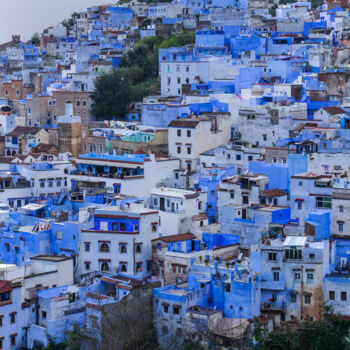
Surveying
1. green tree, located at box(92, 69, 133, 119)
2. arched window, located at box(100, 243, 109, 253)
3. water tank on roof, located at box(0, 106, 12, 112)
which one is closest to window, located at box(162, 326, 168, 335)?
arched window, located at box(100, 243, 109, 253)

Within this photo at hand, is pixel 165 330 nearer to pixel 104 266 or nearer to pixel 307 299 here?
pixel 104 266

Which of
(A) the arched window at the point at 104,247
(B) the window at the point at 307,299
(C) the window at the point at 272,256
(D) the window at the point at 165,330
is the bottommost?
(D) the window at the point at 165,330

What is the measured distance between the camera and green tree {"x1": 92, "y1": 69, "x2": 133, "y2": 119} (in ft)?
135

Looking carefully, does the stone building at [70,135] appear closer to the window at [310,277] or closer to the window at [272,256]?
the window at [272,256]

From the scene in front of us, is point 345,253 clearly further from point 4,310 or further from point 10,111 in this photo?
point 10,111

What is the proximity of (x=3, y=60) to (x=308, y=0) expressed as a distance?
22.6 meters

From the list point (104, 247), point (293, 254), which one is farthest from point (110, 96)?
point (293, 254)

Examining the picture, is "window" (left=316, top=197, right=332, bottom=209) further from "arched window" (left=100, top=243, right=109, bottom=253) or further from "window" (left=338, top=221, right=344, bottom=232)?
"arched window" (left=100, top=243, right=109, bottom=253)

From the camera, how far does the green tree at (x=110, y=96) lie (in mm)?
41188

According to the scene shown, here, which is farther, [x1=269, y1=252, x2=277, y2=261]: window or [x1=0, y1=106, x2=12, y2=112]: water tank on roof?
[x1=0, y1=106, x2=12, y2=112]: water tank on roof

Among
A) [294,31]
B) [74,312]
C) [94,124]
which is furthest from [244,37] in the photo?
[74,312]

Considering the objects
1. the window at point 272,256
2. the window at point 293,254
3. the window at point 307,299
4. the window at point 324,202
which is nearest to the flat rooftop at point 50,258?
the window at point 272,256

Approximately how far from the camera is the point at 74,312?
24.7m

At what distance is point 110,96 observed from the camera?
1620 inches
